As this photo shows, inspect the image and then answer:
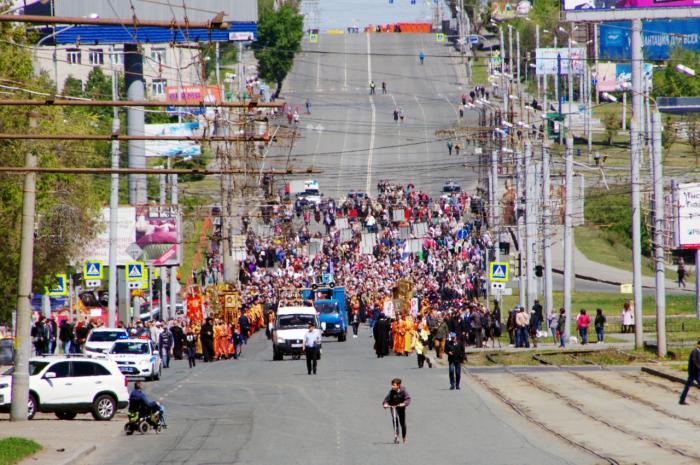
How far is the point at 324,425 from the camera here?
28.3 m

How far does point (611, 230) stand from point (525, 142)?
40.6 m

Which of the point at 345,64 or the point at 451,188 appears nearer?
the point at 451,188

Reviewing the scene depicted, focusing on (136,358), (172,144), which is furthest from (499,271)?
(172,144)

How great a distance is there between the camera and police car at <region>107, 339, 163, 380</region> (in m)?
40.4

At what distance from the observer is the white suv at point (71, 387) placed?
31.3 meters

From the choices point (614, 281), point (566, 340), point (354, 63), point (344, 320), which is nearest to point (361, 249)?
point (614, 281)

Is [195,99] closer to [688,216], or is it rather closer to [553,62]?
[553,62]

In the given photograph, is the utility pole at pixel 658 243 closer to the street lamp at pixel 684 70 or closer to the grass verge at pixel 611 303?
the street lamp at pixel 684 70

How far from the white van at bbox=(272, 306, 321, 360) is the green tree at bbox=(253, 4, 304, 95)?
104574 mm

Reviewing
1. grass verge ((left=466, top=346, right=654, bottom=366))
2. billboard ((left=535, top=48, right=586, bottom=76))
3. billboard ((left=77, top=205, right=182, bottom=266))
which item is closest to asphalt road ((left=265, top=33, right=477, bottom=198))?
billboard ((left=535, top=48, right=586, bottom=76))

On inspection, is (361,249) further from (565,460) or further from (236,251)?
(565,460)

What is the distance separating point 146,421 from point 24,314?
4125 millimetres

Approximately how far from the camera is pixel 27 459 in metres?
23.4

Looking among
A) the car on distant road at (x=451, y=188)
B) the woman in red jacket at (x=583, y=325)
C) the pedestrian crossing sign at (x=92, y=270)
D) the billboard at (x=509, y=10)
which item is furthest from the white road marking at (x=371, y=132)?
the pedestrian crossing sign at (x=92, y=270)
